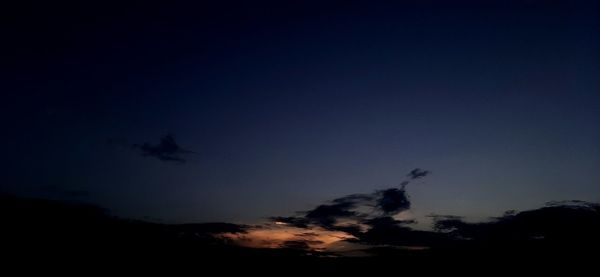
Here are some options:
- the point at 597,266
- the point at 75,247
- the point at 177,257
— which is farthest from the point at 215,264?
the point at 597,266

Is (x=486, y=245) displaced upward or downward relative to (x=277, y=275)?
upward

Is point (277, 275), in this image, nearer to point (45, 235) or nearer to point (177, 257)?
point (177, 257)

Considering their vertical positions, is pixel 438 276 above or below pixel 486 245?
below

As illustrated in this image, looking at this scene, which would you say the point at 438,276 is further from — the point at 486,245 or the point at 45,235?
the point at 45,235

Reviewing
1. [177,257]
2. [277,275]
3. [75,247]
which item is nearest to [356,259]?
[277,275]

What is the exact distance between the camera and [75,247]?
194ft

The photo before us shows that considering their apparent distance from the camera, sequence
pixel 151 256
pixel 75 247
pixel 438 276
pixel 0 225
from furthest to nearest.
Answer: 1. pixel 151 256
2. pixel 438 276
3. pixel 75 247
4. pixel 0 225

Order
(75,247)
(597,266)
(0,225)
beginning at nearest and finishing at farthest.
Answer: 1. (0,225)
2. (597,266)
3. (75,247)

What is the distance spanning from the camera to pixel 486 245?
66625 millimetres

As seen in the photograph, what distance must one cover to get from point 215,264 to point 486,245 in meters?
41.0

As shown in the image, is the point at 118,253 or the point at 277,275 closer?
the point at 118,253

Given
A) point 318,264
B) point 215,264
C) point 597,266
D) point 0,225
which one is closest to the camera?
point 0,225

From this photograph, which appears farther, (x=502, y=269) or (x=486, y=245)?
(x=486, y=245)

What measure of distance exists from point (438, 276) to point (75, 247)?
4840 cm
